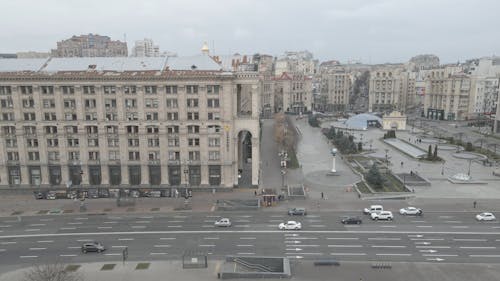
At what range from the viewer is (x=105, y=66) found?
7919cm

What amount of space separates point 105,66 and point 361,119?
4700 inches

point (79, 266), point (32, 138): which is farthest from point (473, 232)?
point (32, 138)

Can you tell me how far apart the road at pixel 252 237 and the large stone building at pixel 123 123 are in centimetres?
1485

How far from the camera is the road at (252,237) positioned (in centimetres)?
5053

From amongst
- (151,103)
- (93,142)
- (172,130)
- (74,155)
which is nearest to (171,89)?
(151,103)

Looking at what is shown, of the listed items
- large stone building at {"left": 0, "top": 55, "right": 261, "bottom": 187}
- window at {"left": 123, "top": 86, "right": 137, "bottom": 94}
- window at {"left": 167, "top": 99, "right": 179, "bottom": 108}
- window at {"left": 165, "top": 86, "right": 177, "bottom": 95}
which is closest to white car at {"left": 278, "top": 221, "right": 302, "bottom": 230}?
large stone building at {"left": 0, "top": 55, "right": 261, "bottom": 187}

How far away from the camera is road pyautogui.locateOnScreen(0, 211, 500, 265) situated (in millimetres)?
50531

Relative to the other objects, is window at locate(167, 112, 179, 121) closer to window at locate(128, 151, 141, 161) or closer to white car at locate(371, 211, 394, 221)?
window at locate(128, 151, 141, 161)

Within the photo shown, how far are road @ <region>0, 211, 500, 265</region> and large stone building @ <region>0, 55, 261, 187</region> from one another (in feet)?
48.7

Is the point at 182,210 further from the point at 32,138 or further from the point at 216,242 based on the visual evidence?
the point at 32,138

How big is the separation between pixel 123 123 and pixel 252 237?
38.2m

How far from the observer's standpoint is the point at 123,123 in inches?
3046

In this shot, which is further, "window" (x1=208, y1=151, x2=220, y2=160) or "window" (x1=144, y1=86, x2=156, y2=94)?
"window" (x1=208, y1=151, x2=220, y2=160)

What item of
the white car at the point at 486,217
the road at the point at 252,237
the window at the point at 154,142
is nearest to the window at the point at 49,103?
the window at the point at 154,142
